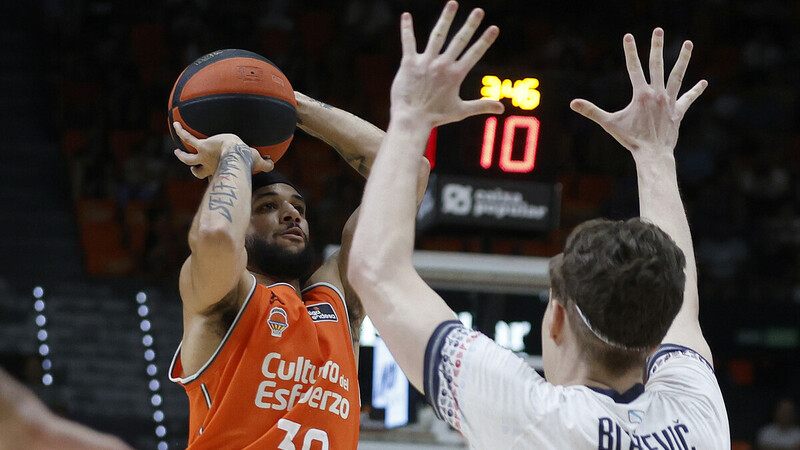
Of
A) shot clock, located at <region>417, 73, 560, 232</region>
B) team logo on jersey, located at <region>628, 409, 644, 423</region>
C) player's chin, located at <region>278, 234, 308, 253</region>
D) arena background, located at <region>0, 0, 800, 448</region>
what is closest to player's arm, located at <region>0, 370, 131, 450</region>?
player's chin, located at <region>278, 234, 308, 253</region>

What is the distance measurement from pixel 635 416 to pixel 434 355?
Result: 0.42 m

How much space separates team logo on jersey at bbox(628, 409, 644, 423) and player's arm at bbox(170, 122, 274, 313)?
4.54 feet

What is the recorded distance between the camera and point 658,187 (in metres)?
2.46

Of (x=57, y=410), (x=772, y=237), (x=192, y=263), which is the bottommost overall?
A: (x=57, y=410)

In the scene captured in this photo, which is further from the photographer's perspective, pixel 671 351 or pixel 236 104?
pixel 236 104

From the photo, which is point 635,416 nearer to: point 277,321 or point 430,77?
point 430,77

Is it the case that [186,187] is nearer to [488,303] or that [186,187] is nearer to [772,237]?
[488,303]

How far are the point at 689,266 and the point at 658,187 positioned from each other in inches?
8.9

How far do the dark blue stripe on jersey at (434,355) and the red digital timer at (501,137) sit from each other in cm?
473

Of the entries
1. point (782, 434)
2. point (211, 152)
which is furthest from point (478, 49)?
point (782, 434)

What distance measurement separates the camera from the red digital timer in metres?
6.51

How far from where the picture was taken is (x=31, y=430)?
3.14 metres

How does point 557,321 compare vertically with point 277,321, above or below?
above

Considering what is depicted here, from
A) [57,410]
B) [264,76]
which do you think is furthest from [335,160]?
[264,76]
